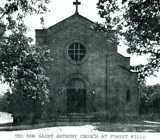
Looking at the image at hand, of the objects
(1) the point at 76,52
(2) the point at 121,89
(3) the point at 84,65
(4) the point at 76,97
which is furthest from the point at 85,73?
(2) the point at 121,89

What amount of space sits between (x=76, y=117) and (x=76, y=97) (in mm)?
2726

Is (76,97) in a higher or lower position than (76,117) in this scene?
higher

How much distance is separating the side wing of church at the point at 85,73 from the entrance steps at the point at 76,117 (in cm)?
113

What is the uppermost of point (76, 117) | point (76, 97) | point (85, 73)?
point (85, 73)

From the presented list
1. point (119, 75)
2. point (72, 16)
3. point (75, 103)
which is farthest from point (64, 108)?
point (72, 16)

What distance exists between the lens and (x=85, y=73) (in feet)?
122

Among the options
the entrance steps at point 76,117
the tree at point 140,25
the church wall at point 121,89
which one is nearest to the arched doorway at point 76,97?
the entrance steps at point 76,117

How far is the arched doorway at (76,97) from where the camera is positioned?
36750 millimetres

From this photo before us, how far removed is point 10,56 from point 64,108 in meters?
13.2

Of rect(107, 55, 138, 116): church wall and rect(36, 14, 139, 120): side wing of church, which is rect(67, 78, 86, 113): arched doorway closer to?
rect(36, 14, 139, 120): side wing of church

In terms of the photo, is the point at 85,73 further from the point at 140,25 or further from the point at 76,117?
the point at 140,25

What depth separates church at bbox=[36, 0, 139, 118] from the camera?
120 ft

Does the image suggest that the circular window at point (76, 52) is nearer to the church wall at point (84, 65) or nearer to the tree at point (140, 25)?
the church wall at point (84, 65)

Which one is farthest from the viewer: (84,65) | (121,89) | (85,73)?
(84,65)
